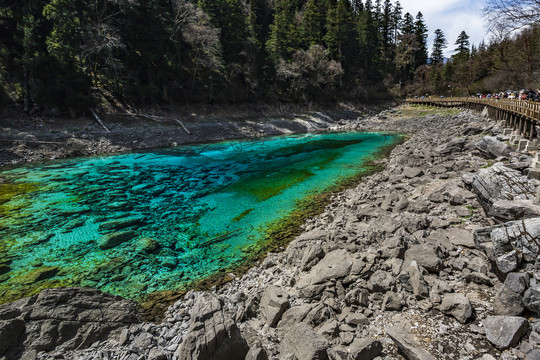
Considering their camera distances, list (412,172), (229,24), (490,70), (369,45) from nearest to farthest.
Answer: (412,172), (229,24), (490,70), (369,45)

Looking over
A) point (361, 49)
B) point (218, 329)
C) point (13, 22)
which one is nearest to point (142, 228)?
point (218, 329)

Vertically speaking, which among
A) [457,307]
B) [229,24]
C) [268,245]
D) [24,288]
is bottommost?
[268,245]

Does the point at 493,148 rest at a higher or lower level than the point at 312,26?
lower

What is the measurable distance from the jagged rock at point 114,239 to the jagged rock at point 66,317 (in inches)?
158

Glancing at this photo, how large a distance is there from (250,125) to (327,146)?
17.3m

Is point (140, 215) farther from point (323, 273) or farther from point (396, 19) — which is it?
point (396, 19)

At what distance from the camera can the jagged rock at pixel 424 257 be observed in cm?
609

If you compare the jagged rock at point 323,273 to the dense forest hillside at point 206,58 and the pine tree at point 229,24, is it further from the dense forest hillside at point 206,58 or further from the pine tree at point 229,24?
the pine tree at point 229,24

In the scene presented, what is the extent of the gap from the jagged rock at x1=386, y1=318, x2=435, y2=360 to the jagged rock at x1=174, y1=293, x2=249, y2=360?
2.78 m

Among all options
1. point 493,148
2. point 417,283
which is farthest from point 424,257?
point 493,148

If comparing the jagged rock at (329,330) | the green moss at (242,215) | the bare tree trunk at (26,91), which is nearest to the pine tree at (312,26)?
the bare tree trunk at (26,91)

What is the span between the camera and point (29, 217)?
1225cm

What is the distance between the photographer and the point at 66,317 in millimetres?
5477

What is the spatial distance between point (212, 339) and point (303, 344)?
164cm
